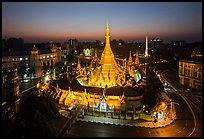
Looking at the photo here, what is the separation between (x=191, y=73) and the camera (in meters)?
40.1

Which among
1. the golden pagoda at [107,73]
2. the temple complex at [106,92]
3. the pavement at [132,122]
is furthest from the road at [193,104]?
the golden pagoda at [107,73]

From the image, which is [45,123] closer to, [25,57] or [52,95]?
[52,95]

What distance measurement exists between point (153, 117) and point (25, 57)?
42.4m

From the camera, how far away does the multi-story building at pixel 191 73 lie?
125 ft

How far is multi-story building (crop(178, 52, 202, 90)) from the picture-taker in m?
38.2

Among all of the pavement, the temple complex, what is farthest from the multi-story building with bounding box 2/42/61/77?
the pavement

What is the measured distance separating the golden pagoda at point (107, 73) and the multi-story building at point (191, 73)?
14726 millimetres

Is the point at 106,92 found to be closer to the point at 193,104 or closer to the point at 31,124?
the point at 193,104

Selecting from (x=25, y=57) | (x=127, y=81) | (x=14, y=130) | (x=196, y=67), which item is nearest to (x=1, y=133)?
(x=14, y=130)

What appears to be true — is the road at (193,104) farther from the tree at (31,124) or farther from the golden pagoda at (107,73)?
the tree at (31,124)

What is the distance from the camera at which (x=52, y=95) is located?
97.7ft

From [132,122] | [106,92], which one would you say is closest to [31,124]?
[132,122]

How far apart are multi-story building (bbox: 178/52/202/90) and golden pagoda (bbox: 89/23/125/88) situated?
14726 mm

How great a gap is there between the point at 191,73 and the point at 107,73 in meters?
17.6
